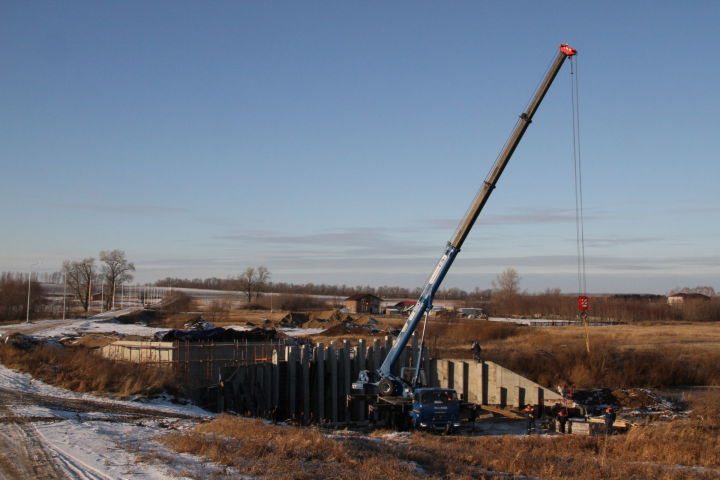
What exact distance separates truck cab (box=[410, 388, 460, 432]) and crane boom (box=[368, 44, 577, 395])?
300 cm

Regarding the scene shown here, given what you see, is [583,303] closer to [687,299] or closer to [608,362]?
[608,362]

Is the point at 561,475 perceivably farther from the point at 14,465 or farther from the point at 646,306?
the point at 646,306

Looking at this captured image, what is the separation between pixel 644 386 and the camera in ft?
125

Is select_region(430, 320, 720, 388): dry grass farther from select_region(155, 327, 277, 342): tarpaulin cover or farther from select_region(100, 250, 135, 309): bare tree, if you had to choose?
select_region(100, 250, 135, 309): bare tree

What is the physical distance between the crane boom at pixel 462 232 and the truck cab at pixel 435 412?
3000 mm

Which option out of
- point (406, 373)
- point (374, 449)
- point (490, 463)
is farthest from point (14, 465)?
point (406, 373)

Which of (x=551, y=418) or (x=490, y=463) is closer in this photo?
(x=490, y=463)

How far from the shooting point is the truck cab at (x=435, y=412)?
24469 mm

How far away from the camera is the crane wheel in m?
27.9

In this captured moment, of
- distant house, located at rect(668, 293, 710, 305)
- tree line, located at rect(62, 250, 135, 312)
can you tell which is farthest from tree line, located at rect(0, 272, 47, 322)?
distant house, located at rect(668, 293, 710, 305)

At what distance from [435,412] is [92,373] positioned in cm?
1377

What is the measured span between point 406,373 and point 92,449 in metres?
16.3

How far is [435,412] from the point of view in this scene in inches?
968

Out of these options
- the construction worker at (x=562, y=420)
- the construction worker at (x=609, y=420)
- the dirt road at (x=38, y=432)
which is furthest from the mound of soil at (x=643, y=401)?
the dirt road at (x=38, y=432)
